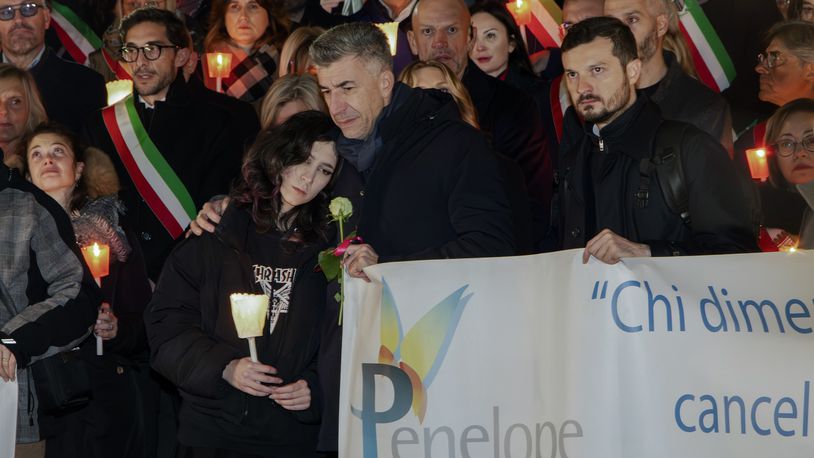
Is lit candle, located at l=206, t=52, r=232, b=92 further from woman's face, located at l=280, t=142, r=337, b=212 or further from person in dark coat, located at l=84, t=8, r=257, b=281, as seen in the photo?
woman's face, located at l=280, t=142, r=337, b=212

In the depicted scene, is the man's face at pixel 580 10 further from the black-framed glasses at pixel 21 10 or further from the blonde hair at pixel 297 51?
the black-framed glasses at pixel 21 10

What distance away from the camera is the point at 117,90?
31.6 feet

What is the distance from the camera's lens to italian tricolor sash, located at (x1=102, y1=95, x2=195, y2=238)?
28.3 ft

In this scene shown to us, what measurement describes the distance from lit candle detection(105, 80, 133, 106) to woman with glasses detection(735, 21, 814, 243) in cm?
419

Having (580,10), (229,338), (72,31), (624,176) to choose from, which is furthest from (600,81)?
(72,31)

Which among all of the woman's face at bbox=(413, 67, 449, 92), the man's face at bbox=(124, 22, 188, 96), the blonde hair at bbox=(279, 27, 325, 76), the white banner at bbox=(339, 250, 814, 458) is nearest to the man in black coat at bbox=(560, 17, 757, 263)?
the white banner at bbox=(339, 250, 814, 458)

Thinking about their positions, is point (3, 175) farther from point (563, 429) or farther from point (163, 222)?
point (563, 429)

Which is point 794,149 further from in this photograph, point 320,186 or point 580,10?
point 320,186

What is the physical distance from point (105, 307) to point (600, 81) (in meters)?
3.16

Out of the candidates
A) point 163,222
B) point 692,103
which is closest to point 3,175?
point 163,222

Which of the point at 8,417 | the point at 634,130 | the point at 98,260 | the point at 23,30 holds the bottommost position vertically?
the point at 8,417

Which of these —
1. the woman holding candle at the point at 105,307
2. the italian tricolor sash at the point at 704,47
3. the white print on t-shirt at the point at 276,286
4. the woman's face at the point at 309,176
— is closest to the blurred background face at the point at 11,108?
the woman holding candle at the point at 105,307

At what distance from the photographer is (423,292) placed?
5797mm

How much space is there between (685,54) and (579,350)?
2594 millimetres
